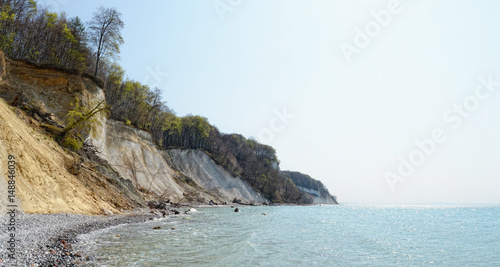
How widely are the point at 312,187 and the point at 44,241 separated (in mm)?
173416

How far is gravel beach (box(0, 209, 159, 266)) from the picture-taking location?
24.9 feet

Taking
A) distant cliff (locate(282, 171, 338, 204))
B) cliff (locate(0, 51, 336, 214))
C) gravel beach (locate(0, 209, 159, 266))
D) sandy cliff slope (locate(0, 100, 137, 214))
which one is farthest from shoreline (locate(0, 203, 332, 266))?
distant cliff (locate(282, 171, 338, 204))

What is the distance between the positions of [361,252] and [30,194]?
1749cm

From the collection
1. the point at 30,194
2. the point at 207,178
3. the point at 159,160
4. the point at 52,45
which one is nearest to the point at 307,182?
the point at 207,178

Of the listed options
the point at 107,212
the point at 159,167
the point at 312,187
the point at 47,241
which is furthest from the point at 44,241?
the point at 312,187

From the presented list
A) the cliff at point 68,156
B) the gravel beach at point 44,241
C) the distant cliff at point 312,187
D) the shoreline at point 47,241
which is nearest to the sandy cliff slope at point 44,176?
the cliff at point 68,156

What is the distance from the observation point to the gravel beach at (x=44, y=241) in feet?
24.9

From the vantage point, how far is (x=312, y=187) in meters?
173

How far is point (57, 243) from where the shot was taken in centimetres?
983

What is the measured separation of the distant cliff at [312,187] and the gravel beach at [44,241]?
524 ft

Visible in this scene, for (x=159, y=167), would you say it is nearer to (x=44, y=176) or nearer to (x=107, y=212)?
(x=107, y=212)

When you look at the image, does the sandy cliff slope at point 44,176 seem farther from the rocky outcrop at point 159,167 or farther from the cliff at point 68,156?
the rocky outcrop at point 159,167

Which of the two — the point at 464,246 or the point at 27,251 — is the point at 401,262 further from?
the point at 27,251

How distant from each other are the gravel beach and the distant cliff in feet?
524
